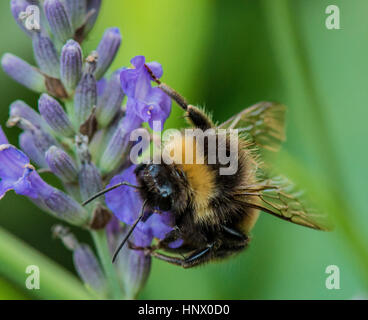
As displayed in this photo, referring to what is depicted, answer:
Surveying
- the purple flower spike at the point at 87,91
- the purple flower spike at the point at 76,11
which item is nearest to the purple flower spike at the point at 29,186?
the purple flower spike at the point at 87,91

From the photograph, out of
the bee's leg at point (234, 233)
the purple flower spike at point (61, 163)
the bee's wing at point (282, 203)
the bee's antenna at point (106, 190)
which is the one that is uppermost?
the purple flower spike at point (61, 163)

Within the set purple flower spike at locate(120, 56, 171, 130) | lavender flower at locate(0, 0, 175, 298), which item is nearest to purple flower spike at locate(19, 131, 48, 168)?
lavender flower at locate(0, 0, 175, 298)

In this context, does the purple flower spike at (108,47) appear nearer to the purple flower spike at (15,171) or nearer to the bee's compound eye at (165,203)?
the purple flower spike at (15,171)

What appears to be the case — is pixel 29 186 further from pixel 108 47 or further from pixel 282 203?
pixel 282 203

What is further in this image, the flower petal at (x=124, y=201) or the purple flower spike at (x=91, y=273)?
the purple flower spike at (x=91, y=273)

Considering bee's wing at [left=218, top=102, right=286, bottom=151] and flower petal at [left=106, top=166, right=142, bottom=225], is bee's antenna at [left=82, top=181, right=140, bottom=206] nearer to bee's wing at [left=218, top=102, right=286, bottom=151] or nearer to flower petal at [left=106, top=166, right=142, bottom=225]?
flower petal at [left=106, top=166, right=142, bottom=225]

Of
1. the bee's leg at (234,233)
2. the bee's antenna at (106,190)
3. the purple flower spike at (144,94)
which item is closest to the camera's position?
the bee's antenna at (106,190)

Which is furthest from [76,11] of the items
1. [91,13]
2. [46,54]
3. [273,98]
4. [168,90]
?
[273,98]

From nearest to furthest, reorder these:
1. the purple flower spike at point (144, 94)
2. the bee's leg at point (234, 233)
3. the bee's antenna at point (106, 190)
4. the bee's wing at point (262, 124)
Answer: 1. the bee's antenna at point (106, 190)
2. the purple flower spike at point (144, 94)
3. the bee's leg at point (234, 233)
4. the bee's wing at point (262, 124)
